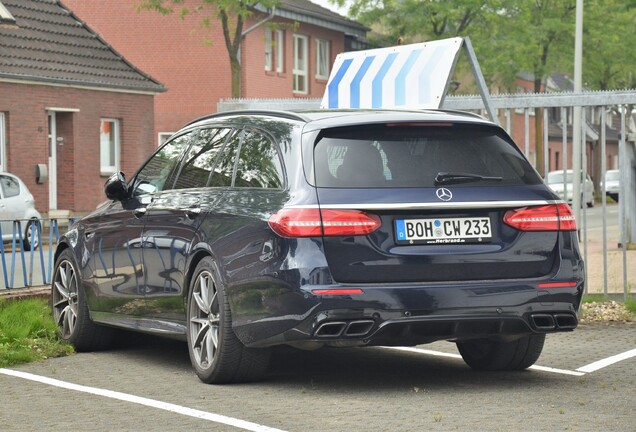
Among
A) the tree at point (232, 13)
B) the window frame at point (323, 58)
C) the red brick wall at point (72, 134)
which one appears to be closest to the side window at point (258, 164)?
the red brick wall at point (72, 134)

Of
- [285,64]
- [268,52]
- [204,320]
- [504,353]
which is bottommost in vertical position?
[504,353]

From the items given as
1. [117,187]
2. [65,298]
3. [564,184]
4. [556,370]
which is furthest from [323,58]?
[556,370]

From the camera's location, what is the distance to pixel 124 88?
40.2 m

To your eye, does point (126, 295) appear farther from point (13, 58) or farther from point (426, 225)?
point (13, 58)

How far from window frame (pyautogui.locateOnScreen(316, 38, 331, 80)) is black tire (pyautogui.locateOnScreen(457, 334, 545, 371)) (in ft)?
154

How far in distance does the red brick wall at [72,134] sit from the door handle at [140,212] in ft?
85.5

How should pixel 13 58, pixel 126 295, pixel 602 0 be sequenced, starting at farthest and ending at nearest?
pixel 602 0 < pixel 13 58 < pixel 126 295

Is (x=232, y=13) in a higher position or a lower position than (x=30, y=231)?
higher

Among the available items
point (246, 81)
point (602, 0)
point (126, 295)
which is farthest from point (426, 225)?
point (602, 0)

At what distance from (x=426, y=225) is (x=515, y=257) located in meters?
0.57

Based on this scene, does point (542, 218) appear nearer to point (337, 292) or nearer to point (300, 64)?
point (337, 292)

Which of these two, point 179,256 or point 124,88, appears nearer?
point 179,256

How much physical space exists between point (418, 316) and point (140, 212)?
2.68m

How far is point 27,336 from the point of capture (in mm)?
11094
